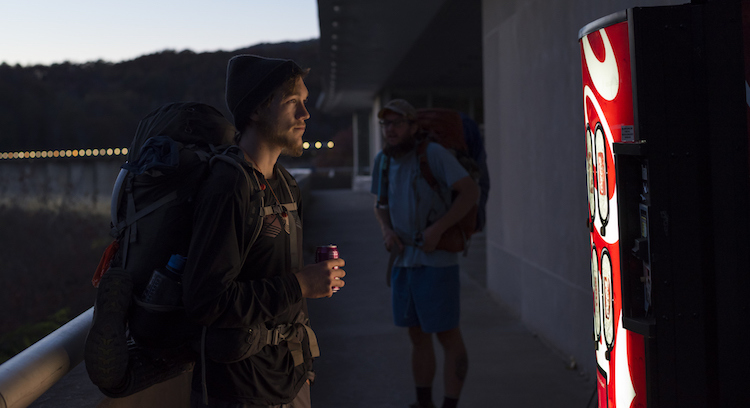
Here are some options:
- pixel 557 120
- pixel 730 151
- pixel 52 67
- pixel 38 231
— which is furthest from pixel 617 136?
pixel 52 67

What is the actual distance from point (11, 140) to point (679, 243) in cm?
8918

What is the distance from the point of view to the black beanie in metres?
2.17

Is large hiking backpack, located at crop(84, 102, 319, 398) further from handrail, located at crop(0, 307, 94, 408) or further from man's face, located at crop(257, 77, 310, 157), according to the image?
handrail, located at crop(0, 307, 94, 408)

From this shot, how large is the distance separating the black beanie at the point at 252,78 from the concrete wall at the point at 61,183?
32082mm

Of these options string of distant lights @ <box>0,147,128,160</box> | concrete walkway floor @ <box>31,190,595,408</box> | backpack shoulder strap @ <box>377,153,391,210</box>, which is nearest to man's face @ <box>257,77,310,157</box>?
concrete walkway floor @ <box>31,190,595,408</box>

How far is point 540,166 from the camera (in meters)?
6.05

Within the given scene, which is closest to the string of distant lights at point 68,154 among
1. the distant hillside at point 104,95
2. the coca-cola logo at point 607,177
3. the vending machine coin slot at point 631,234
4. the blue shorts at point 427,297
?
the distant hillside at point 104,95

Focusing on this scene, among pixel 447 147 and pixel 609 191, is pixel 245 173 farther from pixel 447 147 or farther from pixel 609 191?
pixel 447 147

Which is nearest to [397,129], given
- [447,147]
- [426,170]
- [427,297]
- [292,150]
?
[426,170]

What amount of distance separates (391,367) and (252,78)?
151 inches

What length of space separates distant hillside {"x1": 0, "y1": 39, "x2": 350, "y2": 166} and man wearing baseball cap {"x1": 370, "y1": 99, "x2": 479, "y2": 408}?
6277cm

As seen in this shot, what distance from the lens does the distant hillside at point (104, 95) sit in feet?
265

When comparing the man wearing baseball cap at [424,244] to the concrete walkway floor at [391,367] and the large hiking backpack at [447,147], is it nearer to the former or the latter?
the large hiking backpack at [447,147]

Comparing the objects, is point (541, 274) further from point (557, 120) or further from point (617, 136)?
point (617, 136)
